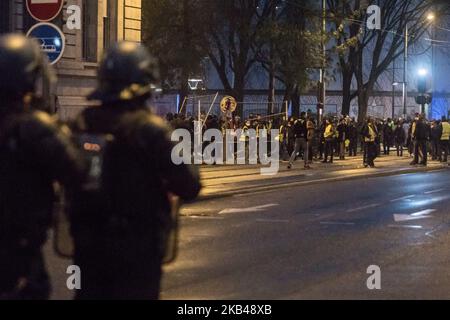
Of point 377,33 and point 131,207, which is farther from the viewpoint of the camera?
point 377,33

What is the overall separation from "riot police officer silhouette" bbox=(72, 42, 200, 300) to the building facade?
66.4 feet

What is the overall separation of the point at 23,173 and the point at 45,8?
38.0ft

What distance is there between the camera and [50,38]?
15180 millimetres

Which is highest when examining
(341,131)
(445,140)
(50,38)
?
(50,38)

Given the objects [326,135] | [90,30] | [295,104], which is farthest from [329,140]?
[90,30]

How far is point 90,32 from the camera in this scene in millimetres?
27359

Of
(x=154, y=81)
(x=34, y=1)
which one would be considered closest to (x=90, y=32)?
(x=34, y=1)

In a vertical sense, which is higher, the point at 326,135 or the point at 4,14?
the point at 4,14

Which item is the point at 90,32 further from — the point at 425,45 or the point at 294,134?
the point at 425,45

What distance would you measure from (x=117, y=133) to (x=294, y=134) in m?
24.6

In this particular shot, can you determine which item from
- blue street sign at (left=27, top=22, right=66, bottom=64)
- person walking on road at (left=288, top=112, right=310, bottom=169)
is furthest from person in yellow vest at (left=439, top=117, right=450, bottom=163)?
blue street sign at (left=27, top=22, right=66, bottom=64)

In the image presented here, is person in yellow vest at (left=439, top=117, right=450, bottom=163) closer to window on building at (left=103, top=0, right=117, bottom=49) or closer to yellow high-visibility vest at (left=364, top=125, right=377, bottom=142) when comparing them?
yellow high-visibility vest at (left=364, top=125, right=377, bottom=142)

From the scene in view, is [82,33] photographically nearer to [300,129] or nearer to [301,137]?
[300,129]

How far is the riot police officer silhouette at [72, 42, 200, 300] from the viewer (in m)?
4.09
